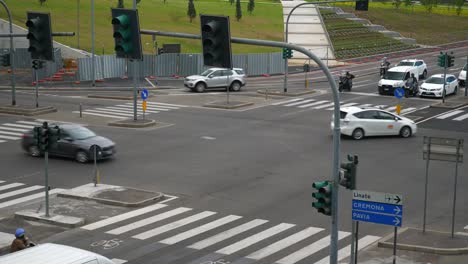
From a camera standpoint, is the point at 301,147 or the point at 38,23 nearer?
the point at 38,23

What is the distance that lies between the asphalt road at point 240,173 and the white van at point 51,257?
14.5 feet

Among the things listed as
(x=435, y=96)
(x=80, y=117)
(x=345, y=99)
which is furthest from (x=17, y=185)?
(x=435, y=96)

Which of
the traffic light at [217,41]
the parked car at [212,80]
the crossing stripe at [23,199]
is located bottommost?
the crossing stripe at [23,199]

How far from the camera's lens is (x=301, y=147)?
35.1m

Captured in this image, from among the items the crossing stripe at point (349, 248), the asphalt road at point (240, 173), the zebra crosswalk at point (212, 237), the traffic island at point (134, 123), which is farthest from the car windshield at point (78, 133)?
the crossing stripe at point (349, 248)

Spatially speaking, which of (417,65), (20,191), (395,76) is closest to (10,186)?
(20,191)

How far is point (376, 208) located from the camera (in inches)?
667

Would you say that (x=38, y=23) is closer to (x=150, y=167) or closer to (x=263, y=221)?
(x=263, y=221)

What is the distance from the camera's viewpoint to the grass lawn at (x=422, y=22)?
342 feet

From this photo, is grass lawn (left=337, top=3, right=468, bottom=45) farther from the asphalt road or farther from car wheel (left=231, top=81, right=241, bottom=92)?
the asphalt road

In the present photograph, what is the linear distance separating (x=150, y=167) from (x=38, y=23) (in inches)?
422

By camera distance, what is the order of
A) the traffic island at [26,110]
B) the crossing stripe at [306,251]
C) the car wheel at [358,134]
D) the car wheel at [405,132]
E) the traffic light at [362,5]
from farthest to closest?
1. the traffic light at [362,5]
2. the traffic island at [26,110]
3. the car wheel at [405,132]
4. the car wheel at [358,134]
5. the crossing stripe at [306,251]

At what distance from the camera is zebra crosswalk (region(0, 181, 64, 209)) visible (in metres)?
26.2

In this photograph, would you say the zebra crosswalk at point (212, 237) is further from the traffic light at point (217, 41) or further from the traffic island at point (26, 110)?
the traffic island at point (26, 110)
